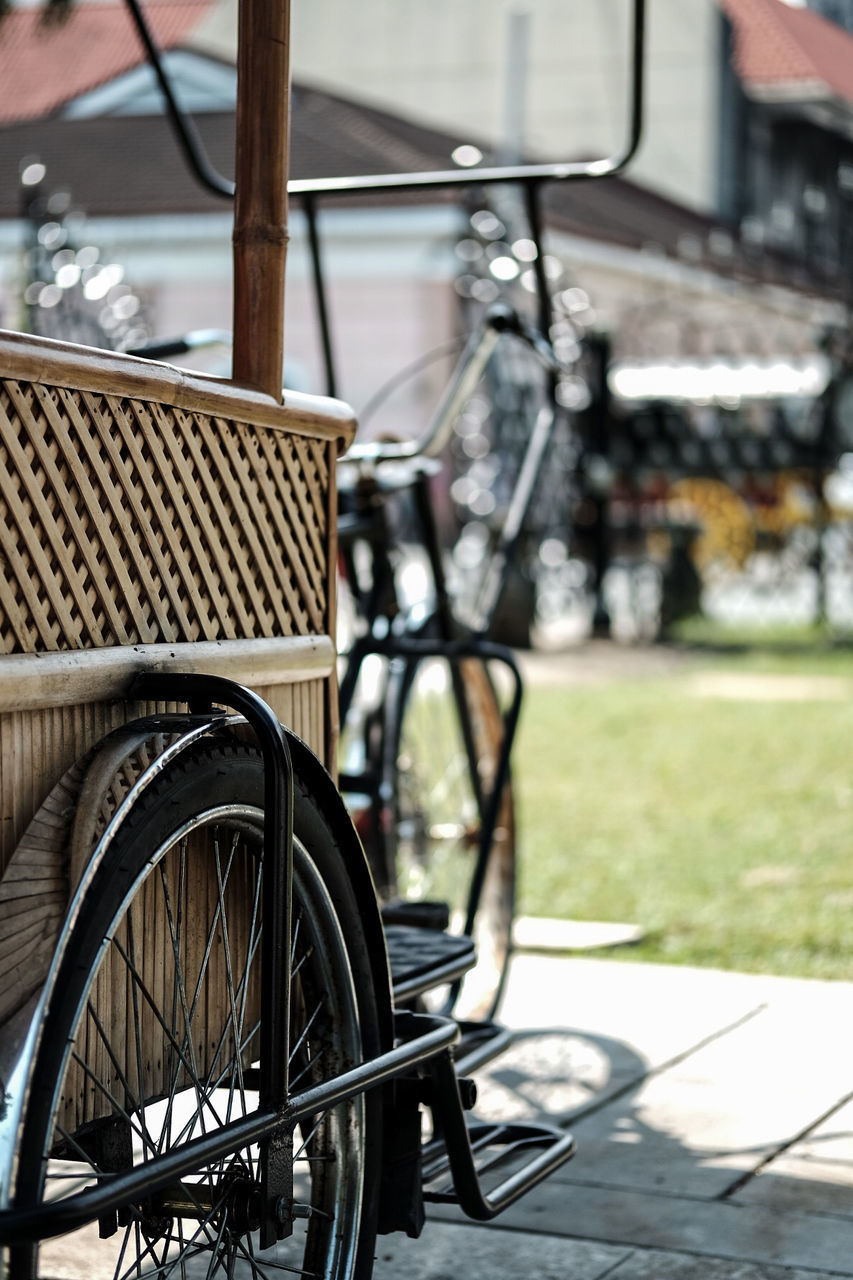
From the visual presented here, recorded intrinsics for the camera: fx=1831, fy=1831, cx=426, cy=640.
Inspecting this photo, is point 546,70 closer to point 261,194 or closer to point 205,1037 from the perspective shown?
point 261,194

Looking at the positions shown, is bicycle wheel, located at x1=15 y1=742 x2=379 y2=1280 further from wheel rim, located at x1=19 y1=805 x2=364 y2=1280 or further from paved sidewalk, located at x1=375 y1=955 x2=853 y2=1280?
paved sidewalk, located at x1=375 y1=955 x2=853 y2=1280

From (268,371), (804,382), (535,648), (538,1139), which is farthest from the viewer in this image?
(804,382)

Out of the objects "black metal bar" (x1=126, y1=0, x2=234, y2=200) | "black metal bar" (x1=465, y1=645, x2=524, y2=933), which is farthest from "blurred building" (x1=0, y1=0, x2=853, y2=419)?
"black metal bar" (x1=465, y1=645, x2=524, y2=933)

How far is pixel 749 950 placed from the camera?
17.0 ft

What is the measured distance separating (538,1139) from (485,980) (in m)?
1.31

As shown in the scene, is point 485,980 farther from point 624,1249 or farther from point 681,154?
point 681,154

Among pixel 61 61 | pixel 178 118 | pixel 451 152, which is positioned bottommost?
pixel 178 118

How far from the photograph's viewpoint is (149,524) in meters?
2.28

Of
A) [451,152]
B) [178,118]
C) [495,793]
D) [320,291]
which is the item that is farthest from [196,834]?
[451,152]

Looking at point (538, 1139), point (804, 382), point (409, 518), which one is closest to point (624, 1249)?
point (538, 1139)

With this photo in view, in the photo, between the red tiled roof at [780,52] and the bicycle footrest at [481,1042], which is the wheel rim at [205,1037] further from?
the red tiled roof at [780,52]

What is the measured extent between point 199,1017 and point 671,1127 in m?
1.55

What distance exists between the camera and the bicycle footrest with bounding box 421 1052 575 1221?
268 centimetres

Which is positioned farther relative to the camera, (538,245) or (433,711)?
(433,711)
